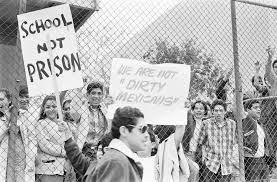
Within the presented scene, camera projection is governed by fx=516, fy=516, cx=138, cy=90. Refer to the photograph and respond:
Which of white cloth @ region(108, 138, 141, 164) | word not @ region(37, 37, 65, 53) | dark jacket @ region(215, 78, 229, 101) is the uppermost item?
word not @ region(37, 37, 65, 53)

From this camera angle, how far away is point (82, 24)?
270 inches

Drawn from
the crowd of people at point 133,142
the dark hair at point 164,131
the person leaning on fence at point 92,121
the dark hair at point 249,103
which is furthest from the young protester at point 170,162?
the dark hair at point 249,103

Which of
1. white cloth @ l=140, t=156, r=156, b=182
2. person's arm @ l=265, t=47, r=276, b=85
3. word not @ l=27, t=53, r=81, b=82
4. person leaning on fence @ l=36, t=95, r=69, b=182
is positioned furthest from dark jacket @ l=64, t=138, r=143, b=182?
person's arm @ l=265, t=47, r=276, b=85

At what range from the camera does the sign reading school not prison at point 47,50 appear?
13.9ft

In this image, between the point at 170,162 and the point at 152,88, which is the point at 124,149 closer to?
the point at 170,162

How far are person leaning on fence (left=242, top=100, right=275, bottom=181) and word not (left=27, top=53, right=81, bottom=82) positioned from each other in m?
2.53

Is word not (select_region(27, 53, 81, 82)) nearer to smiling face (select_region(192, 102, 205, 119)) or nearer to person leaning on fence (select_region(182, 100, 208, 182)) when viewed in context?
person leaning on fence (select_region(182, 100, 208, 182))

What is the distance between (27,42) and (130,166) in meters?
2.01

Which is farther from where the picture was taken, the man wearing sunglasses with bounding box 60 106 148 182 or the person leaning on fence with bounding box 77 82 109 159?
the person leaning on fence with bounding box 77 82 109 159

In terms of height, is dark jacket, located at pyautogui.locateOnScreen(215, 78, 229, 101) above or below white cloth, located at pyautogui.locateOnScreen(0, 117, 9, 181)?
above

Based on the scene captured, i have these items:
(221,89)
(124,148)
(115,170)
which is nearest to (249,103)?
(221,89)

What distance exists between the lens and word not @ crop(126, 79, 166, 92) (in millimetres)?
4531

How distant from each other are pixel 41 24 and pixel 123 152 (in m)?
2.00

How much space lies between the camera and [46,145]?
4.84m
